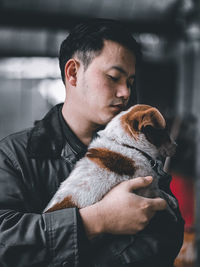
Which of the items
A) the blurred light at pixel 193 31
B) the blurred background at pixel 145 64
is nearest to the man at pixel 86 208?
the blurred background at pixel 145 64

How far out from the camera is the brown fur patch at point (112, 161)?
1.38 metres

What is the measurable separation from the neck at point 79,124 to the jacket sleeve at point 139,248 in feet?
1.68

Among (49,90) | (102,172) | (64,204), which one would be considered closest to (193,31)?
(49,90)

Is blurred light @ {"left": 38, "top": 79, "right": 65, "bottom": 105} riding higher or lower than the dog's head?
lower

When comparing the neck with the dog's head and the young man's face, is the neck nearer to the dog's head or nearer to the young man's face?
the young man's face

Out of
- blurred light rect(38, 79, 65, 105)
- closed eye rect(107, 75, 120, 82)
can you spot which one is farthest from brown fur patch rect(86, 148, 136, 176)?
blurred light rect(38, 79, 65, 105)

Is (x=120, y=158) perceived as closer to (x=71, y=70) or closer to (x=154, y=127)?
(x=154, y=127)

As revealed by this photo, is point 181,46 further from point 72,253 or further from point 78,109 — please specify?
point 72,253

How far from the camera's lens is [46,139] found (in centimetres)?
140

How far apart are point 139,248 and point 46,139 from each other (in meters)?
0.64

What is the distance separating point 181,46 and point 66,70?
4341 millimetres

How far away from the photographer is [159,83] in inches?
229

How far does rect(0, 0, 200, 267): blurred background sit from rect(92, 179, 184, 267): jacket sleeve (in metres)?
1.84

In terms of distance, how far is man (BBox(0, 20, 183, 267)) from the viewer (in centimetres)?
112
